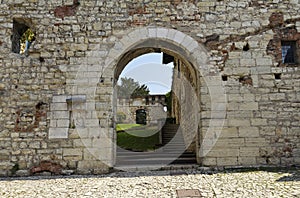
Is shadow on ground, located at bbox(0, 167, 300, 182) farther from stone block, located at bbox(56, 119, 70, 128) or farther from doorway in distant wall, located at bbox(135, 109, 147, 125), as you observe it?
doorway in distant wall, located at bbox(135, 109, 147, 125)

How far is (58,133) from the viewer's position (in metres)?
5.19

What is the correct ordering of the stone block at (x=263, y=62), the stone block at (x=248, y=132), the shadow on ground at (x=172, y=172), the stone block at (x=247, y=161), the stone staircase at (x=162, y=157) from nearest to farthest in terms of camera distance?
1. the shadow on ground at (x=172, y=172)
2. the stone block at (x=247, y=161)
3. the stone block at (x=248, y=132)
4. the stone block at (x=263, y=62)
5. the stone staircase at (x=162, y=157)

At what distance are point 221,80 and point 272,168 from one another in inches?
82.2

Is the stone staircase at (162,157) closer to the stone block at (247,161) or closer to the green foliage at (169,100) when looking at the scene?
the stone block at (247,161)

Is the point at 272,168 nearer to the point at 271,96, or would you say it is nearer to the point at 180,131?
the point at 271,96

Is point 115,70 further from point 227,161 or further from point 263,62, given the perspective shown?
point 263,62

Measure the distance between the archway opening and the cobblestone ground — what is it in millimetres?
1361

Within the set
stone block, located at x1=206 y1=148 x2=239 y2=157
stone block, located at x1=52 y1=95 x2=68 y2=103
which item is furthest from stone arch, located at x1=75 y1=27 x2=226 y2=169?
stone block, located at x1=52 y1=95 x2=68 y2=103

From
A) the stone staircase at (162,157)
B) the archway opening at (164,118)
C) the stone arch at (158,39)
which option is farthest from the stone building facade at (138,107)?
the stone arch at (158,39)

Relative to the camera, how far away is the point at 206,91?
17.8 ft

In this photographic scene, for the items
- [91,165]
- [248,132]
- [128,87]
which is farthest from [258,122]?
[128,87]

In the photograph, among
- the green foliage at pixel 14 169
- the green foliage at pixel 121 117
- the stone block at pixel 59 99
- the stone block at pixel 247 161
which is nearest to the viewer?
the green foliage at pixel 14 169

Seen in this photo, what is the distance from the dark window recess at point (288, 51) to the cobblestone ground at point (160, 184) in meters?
2.51

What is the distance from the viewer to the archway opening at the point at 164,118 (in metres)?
6.23
